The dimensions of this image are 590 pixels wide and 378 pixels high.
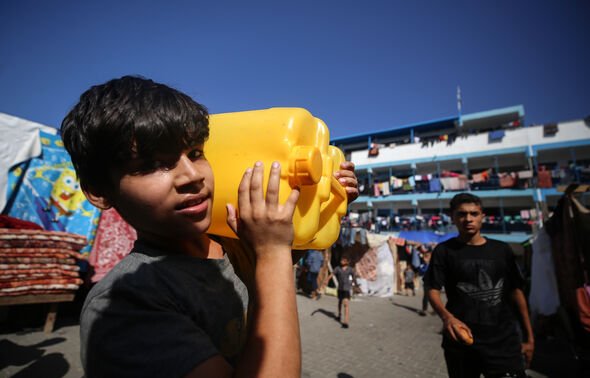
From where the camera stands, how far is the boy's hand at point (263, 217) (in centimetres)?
75

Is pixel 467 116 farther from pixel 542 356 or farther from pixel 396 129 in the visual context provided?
pixel 542 356

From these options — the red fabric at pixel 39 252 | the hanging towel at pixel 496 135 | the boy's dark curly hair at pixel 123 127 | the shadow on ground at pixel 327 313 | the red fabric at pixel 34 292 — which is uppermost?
the hanging towel at pixel 496 135

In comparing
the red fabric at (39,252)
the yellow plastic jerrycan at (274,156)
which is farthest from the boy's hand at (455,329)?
the red fabric at (39,252)

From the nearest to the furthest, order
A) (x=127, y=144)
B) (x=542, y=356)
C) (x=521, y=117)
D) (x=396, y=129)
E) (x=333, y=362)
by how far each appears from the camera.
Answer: (x=127, y=144) < (x=333, y=362) < (x=542, y=356) < (x=521, y=117) < (x=396, y=129)

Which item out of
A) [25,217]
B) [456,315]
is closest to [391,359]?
[456,315]

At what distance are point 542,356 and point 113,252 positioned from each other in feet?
26.5

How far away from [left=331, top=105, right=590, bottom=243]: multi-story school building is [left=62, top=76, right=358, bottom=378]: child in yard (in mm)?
24237

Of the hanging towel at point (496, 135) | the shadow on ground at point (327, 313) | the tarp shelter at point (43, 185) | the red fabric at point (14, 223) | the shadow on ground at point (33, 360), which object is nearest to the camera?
the shadow on ground at point (33, 360)

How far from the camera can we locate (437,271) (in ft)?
9.25

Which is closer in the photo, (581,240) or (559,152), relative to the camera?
(581,240)

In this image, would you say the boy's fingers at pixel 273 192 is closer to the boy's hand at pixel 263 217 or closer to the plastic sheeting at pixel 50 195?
the boy's hand at pixel 263 217

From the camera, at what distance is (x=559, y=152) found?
2227 cm

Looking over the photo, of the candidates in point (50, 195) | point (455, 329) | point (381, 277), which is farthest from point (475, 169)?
point (50, 195)

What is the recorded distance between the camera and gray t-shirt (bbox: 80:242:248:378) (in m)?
0.66
